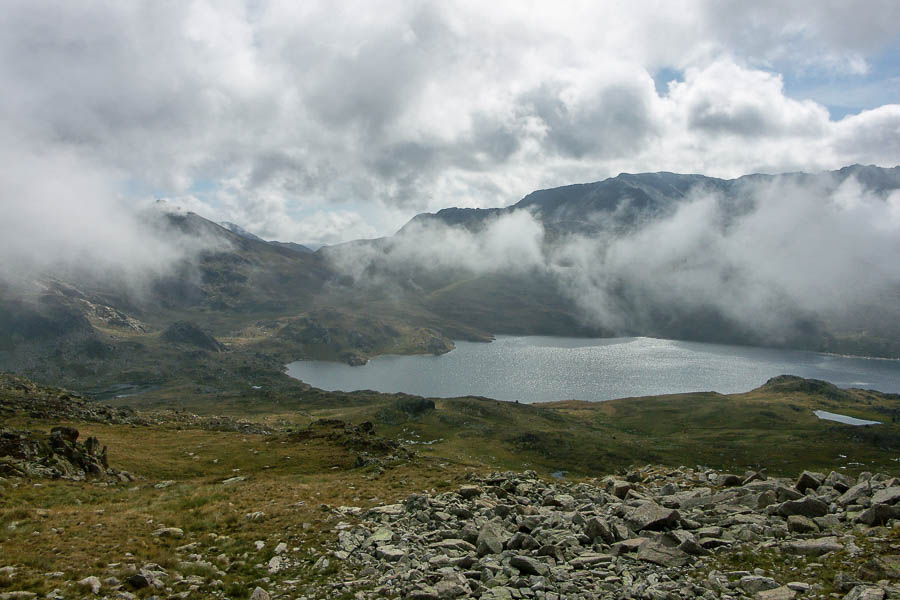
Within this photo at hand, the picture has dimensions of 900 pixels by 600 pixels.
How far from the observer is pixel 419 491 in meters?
32.6

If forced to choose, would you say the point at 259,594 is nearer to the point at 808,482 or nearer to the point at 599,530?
the point at 599,530

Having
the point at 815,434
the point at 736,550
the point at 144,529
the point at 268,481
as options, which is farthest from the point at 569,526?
the point at 815,434

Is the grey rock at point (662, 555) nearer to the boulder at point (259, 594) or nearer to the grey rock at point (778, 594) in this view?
the grey rock at point (778, 594)

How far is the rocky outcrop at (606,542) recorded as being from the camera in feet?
52.9

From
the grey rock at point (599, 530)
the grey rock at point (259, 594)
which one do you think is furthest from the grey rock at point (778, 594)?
the grey rock at point (259, 594)

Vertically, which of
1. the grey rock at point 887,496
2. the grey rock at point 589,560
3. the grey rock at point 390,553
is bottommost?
the grey rock at point 390,553

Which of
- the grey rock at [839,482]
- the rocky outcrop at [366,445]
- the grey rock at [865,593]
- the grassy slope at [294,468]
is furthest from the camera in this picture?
the rocky outcrop at [366,445]

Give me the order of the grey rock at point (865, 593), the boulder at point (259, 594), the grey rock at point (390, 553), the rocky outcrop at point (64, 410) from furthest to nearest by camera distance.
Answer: the rocky outcrop at point (64, 410), the grey rock at point (390, 553), the boulder at point (259, 594), the grey rock at point (865, 593)

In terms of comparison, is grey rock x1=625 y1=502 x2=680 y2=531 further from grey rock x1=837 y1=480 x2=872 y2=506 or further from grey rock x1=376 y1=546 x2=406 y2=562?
grey rock x1=376 y1=546 x2=406 y2=562

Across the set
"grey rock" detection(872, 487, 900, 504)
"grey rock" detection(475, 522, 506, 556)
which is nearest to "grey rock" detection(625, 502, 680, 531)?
"grey rock" detection(475, 522, 506, 556)

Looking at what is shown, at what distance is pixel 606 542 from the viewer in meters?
20.3

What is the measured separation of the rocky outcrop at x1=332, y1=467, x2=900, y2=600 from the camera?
16139 millimetres

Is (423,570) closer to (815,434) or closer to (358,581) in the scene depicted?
(358,581)

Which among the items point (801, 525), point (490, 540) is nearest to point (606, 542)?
point (490, 540)
